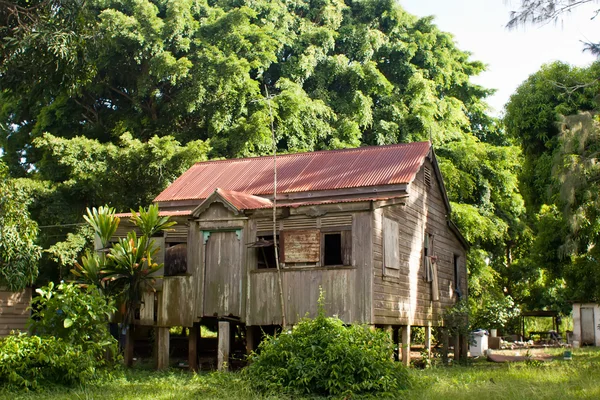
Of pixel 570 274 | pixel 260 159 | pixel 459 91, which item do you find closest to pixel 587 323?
pixel 570 274

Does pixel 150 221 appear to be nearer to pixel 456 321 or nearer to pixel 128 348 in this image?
pixel 128 348

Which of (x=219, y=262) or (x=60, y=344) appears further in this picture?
(x=219, y=262)

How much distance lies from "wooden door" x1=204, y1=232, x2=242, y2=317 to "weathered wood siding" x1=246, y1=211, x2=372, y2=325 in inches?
16.0

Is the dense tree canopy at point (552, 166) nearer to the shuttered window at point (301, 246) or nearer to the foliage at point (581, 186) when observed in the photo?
the foliage at point (581, 186)

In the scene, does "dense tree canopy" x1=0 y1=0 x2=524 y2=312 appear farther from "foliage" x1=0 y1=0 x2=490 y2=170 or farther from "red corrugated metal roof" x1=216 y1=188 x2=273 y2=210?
"red corrugated metal roof" x1=216 y1=188 x2=273 y2=210

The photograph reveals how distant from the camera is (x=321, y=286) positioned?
60.4 ft

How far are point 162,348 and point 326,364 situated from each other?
26.3 feet

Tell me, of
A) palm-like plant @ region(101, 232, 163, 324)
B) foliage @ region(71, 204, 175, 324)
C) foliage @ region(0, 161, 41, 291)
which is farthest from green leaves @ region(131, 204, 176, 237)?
foliage @ region(0, 161, 41, 291)

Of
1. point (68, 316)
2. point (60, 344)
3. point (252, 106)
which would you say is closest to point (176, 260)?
point (68, 316)

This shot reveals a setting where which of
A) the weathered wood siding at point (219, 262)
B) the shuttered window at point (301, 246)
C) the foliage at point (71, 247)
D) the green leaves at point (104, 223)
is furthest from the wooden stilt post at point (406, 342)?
the foliage at point (71, 247)

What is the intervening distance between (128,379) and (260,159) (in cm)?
1054

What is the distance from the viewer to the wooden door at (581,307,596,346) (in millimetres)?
32906

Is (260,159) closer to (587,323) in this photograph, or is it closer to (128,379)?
(128,379)

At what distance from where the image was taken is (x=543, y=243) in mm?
27609
